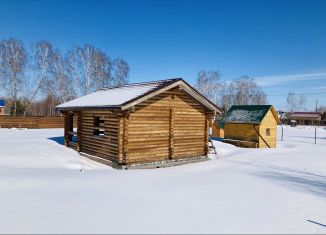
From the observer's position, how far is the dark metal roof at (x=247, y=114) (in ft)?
84.6

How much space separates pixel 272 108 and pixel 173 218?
21.6m

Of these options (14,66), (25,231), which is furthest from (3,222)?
(14,66)

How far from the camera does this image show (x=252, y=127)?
84.6 ft

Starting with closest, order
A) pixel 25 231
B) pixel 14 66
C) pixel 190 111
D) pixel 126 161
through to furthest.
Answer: pixel 25 231 → pixel 126 161 → pixel 190 111 → pixel 14 66

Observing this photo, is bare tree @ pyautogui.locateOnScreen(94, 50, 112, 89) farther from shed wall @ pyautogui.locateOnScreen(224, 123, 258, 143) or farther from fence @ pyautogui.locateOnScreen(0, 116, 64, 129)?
shed wall @ pyautogui.locateOnScreen(224, 123, 258, 143)

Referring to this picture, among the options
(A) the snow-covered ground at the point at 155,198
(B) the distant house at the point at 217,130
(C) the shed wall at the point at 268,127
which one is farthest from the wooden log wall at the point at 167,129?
(B) the distant house at the point at 217,130

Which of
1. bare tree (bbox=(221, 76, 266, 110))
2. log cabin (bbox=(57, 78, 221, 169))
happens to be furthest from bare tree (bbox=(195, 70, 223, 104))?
log cabin (bbox=(57, 78, 221, 169))

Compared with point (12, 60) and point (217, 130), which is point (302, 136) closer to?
point (217, 130)

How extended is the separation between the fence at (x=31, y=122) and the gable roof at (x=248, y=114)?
77.8 ft

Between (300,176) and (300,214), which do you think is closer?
(300,214)

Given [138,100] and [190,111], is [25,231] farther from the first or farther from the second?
[190,111]

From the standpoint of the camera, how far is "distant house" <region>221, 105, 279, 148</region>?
25.5 meters

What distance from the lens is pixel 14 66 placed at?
40875 millimetres

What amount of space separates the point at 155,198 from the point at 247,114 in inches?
786
